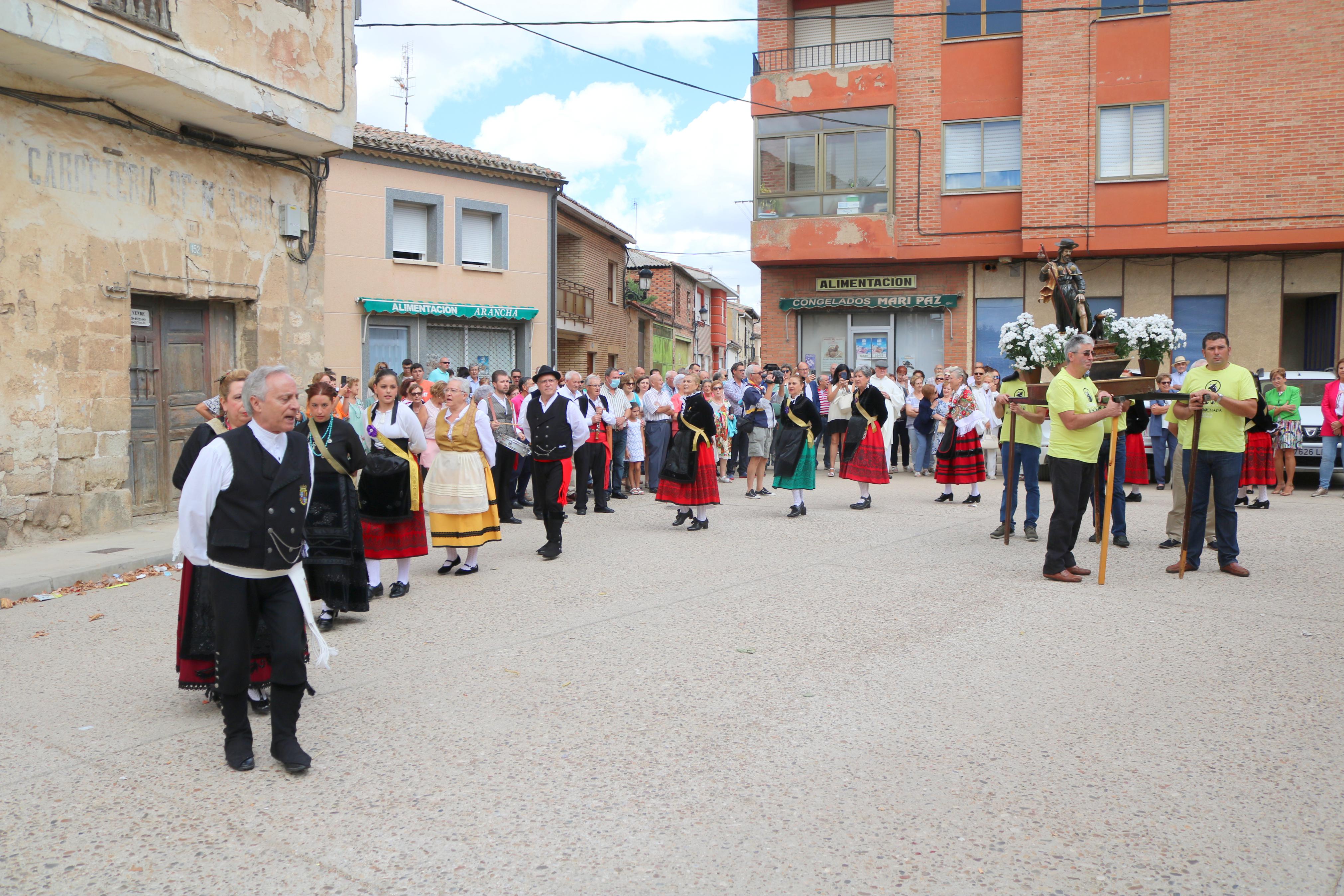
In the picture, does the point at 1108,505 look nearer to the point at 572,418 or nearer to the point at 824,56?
the point at 572,418

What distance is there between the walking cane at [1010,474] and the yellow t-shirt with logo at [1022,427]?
3 centimetres

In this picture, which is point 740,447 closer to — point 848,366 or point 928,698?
point 848,366

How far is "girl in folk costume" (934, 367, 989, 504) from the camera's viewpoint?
13.7 metres

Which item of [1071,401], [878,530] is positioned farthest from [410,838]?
[878,530]

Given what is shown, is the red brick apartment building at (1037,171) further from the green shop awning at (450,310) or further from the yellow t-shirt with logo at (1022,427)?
the yellow t-shirt with logo at (1022,427)

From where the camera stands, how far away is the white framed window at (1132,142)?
21922 mm

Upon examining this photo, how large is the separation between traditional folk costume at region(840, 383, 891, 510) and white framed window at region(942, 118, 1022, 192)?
38.7 feet

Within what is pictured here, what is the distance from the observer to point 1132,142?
22.1 metres

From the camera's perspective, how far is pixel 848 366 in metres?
25.4

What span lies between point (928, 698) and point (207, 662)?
358 centimetres

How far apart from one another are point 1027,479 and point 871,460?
3053mm

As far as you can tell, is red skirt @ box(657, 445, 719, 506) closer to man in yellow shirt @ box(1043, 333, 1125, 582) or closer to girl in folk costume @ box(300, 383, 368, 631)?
man in yellow shirt @ box(1043, 333, 1125, 582)

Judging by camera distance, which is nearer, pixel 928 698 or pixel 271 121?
pixel 928 698

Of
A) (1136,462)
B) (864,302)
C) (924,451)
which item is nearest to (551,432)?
(1136,462)
